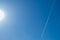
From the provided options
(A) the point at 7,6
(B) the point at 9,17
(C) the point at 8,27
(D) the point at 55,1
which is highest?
(D) the point at 55,1

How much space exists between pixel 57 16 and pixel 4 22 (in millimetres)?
3953

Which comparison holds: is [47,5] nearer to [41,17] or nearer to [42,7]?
[42,7]

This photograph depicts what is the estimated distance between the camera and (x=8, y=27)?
6066 millimetres

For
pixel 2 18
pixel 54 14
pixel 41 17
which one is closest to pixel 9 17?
pixel 2 18

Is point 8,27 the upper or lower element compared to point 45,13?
lower

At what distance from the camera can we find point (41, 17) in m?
5.99

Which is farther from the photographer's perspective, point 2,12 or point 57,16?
point 57,16

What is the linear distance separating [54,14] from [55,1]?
0.95 m

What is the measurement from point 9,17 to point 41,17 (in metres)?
2.35

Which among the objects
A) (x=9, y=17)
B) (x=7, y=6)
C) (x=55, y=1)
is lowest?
(x=9, y=17)

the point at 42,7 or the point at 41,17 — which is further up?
the point at 42,7

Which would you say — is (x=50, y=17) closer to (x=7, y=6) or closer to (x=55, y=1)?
(x=55, y=1)

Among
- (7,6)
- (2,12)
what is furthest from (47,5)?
(2,12)

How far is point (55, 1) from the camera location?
592 cm
